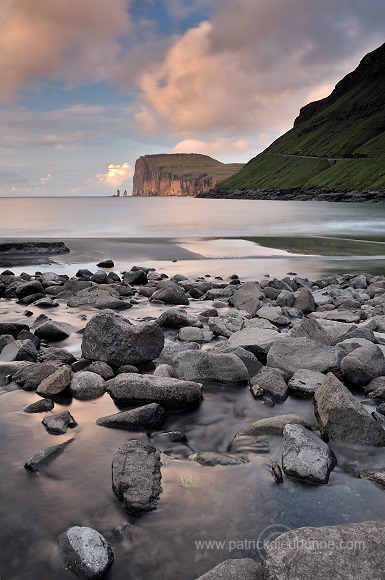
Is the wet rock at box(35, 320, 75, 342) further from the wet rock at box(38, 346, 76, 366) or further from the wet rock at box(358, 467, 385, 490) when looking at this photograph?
the wet rock at box(358, 467, 385, 490)

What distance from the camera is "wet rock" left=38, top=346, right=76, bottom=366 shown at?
314 inches

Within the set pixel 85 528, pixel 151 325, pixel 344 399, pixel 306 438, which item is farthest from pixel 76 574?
pixel 151 325

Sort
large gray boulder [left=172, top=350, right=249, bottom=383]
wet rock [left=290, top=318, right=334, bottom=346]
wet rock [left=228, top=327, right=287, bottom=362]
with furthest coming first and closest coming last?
wet rock [left=290, top=318, right=334, bottom=346]
wet rock [left=228, top=327, right=287, bottom=362]
large gray boulder [left=172, top=350, right=249, bottom=383]

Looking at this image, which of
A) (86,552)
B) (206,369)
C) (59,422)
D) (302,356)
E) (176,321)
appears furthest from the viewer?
(176,321)

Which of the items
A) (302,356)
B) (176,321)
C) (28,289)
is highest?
(302,356)

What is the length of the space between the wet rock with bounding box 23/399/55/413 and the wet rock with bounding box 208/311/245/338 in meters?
4.51

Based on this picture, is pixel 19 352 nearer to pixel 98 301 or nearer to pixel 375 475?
pixel 98 301

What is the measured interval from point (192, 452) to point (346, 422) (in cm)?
194

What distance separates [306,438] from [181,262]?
18672 mm

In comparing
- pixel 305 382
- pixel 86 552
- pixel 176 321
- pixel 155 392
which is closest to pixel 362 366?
pixel 305 382

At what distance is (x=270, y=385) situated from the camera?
685cm

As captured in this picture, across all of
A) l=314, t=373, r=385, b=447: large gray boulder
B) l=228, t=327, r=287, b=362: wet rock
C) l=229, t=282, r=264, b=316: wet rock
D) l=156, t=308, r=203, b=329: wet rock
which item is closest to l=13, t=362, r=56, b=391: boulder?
l=228, t=327, r=287, b=362: wet rock

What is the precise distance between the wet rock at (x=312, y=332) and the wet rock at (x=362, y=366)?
1318 millimetres

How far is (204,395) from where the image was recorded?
22.3 feet
